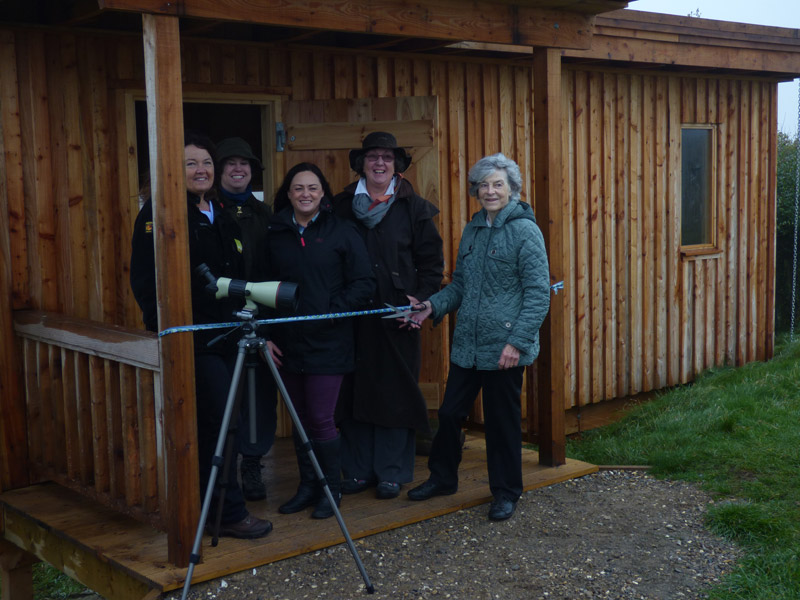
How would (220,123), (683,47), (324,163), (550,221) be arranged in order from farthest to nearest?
(220,123) < (683,47) < (324,163) < (550,221)

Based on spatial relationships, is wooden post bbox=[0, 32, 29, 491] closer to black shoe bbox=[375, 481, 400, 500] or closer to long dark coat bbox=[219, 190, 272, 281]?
long dark coat bbox=[219, 190, 272, 281]

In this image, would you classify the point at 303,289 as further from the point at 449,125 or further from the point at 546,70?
the point at 449,125

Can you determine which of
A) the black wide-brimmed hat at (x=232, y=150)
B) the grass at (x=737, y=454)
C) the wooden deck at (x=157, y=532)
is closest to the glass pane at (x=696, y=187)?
the grass at (x=737, y=454)

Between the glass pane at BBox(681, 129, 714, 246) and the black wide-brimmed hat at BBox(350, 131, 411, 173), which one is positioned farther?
the glass pane at BBox(681, 129, 714, 246)

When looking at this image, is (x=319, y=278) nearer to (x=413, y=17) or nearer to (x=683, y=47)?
(x=413, y=17)

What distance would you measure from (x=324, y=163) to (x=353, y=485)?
6.85 ft

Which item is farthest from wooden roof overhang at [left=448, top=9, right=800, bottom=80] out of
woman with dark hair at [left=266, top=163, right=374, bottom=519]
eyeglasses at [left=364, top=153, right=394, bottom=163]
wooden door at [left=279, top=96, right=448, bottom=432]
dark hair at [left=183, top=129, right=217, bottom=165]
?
dark hair at [left=183, top=129, right=217, bottom=165]

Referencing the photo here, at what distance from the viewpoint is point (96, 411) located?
15.2 ft

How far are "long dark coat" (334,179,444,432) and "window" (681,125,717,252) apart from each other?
457 cm

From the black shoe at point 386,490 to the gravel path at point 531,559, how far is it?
0.32m

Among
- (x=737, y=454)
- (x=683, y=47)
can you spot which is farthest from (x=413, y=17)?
(x=683, y=47)

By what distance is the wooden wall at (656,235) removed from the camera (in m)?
7.98

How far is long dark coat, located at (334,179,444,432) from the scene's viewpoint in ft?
16.2

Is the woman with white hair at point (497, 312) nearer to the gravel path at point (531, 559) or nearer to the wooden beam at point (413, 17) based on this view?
the gravel path at point (531, 559)
